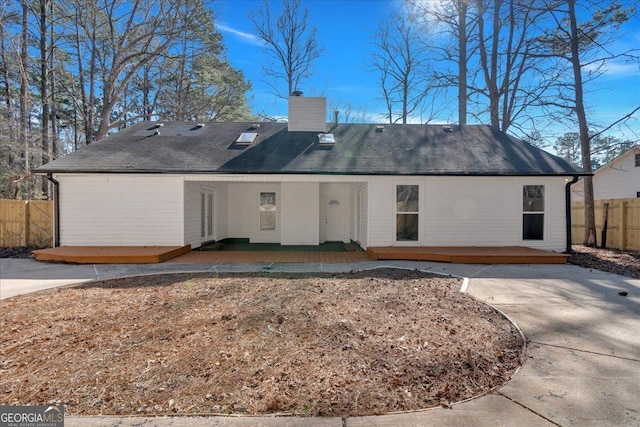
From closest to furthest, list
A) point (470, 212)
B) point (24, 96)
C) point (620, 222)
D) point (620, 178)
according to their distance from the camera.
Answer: point (470, 212)
point (620, 222)
point (24, 96)
point (620, 178)

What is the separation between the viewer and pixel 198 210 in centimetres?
1048

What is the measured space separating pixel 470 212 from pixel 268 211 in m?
7.10

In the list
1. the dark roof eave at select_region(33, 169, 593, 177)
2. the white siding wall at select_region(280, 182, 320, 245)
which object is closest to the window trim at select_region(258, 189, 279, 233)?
the white siding wall at select_region(280, 182, 320, 245)

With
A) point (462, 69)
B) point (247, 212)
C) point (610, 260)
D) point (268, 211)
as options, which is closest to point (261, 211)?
point (268, 211)

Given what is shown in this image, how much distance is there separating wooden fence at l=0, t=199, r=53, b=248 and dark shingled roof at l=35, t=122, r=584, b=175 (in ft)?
8.55

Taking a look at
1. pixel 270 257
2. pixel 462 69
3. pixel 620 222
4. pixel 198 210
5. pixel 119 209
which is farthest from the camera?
pixel 462 69

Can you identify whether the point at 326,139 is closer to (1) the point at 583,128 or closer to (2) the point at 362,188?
(2) the point at 362,188

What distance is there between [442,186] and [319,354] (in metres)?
7.54

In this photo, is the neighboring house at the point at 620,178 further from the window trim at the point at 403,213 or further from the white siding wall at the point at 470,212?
the window trim at the point at 403,213

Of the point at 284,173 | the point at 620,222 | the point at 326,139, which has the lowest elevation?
the point at 620,222

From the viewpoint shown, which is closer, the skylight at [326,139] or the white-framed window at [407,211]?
the white-framed window at [407,211]

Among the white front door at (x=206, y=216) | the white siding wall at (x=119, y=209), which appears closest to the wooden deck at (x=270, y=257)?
the white siding wall at (x=119, y=209)

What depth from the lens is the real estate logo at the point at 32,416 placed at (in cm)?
223

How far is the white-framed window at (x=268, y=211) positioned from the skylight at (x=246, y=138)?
2207 millimetres
